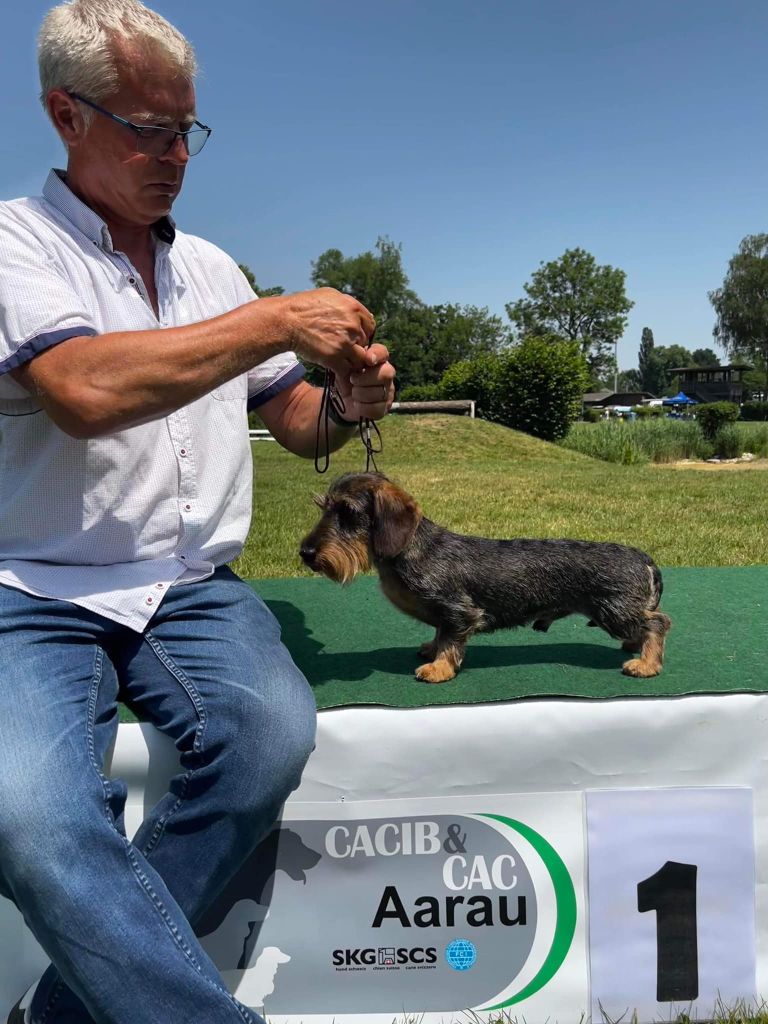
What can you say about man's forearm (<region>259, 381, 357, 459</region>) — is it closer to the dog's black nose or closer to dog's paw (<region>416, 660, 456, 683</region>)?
the dog's black nose

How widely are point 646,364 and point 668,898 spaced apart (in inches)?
5975

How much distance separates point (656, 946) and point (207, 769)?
4.40ft

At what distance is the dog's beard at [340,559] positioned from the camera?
292 centimetres

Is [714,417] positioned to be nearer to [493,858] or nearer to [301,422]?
[301,422]

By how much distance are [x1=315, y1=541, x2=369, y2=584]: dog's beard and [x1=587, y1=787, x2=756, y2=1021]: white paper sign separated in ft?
3.86

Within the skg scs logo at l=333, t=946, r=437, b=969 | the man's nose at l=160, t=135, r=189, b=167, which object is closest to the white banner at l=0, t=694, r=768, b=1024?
the skg scs logo at l=333, t=946, r=437, b=969

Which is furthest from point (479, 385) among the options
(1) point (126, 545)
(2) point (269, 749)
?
(2) point (269, 749)

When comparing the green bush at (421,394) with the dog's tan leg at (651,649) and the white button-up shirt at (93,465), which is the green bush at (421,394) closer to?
the dog's tan leg at (651,649)

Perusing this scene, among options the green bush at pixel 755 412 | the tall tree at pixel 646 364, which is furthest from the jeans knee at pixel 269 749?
the tall tree at pixel 646 364

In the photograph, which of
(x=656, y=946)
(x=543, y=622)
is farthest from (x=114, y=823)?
(x=543, y=622)

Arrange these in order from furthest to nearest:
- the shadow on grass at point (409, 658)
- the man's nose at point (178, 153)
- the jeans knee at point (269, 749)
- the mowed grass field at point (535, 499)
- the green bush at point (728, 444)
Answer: the green bush at point (728, 444)
the mowed grass field at point (535, 499)
the shadow on grass at point (409, 658)
the man's nose at point (178, 153)
the jeans knee at point (269, 749)

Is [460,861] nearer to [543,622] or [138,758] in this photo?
[138,758]

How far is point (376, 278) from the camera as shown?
76.1m

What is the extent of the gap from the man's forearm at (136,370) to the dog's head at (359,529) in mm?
1066
